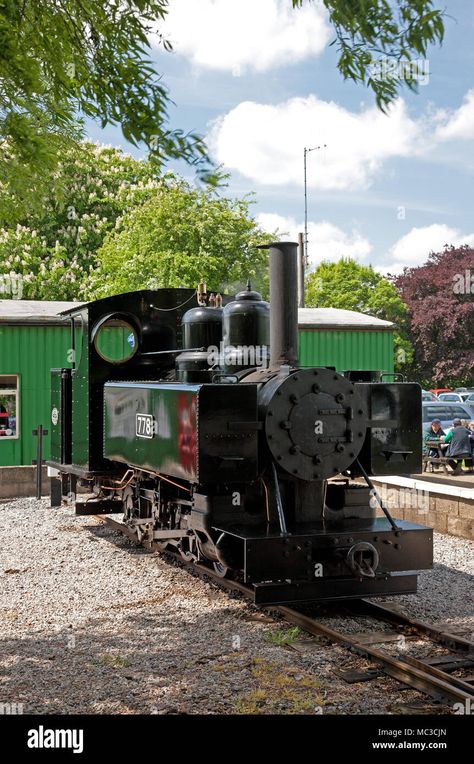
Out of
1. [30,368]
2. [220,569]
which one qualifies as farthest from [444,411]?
[220,569]

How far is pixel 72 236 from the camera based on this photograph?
31.9 meters

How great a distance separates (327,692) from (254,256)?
651 inches

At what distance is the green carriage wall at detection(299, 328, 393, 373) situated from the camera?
16.0 metres

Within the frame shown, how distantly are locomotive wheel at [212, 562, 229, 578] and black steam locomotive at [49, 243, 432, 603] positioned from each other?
18 millimetres

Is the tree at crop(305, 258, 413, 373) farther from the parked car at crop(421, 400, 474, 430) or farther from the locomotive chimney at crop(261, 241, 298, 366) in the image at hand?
the locomotive chimney at crop(261, 241, 298, 366)

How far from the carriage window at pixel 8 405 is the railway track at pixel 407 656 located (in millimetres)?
7832

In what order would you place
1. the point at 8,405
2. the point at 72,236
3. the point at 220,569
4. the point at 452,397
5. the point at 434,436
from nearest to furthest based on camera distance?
the point at 220,569
the point at 8,405
the point at 434,436
the point at 72,236
the point at 452,397

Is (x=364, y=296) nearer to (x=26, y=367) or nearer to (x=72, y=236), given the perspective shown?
(x=72, y=236)

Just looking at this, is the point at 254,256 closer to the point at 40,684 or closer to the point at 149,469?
the point at 149,469

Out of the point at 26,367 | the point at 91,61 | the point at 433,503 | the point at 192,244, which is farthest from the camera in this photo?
the point at 192,244

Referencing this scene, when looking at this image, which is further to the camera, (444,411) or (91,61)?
(444,411)

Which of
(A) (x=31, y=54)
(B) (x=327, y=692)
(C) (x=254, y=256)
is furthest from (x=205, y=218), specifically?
(B) (x=327, y=692)

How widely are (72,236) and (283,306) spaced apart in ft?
86.0

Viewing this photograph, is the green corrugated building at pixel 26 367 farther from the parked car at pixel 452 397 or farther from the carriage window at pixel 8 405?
the parked car at pixel 452 397
